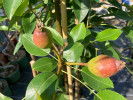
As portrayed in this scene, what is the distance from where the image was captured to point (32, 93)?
0.43 meters

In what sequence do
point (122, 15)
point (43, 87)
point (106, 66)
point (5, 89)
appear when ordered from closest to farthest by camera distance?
point (106, 66) < point (43, 87) < point (122, 15) < point (5, 89)

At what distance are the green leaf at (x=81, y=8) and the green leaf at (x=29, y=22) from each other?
6.1 inches

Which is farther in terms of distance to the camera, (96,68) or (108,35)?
(108,35)

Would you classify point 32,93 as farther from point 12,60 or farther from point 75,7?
point 12,60

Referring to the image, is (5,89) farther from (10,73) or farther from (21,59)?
(21,59)

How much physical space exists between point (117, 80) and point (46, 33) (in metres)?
1.38

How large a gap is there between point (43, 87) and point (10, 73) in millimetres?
1333

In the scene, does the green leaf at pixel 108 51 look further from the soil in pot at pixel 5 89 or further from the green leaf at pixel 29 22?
the soil in pot at pixel 5 89

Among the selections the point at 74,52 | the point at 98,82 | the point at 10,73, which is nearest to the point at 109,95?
the point at 98,82

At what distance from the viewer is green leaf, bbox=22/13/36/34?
0.51 meters

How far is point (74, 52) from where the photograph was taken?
0.47 meters

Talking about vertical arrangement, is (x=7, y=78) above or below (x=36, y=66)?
below

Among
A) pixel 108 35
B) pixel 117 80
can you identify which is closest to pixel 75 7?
pixel 108 35

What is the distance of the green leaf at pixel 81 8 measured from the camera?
491mm
